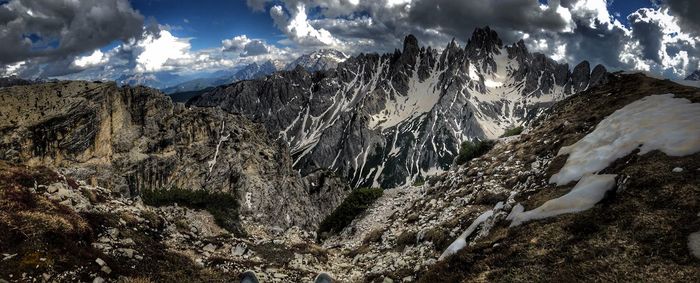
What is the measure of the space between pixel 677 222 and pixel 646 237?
140 cm

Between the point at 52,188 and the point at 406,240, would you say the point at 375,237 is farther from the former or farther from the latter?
the point at 52,188

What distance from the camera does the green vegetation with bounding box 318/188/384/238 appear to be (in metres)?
61.2

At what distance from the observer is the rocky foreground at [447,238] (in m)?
15.1

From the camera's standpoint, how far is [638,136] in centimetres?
2670

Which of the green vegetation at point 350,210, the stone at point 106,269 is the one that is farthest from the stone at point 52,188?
the green vegetation at point 350,210

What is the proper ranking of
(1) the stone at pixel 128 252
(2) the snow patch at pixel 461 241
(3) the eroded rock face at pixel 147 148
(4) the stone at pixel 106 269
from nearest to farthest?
→ (4) the stone at pixel 106 269 → (1) the stone at pixel 128 252 → (2) the snow patch at pixel 461 241 → (3) the eroded rock face at pixel 147 148

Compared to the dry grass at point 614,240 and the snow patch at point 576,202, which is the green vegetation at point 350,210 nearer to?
the dry grass at point 614,240

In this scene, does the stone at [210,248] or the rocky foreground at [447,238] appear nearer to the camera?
the rocky foreground at [447,238]

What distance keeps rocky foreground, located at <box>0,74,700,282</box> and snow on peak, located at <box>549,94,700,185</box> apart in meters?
0.89

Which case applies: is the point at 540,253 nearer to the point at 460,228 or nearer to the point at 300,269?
the point at 460,228

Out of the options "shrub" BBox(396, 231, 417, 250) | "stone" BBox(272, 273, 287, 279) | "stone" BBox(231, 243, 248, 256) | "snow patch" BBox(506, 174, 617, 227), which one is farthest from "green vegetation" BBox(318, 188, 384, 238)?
"snow patch" BBox(506, 174, 617, 227)

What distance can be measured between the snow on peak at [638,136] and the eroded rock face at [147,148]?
433 ft

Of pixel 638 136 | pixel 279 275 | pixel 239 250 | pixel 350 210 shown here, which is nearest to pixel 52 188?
pixel 239 250

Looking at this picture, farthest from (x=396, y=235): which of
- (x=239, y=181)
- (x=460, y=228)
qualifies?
(x=239, y=181)
